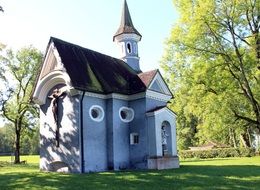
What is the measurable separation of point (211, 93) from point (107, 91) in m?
7.85

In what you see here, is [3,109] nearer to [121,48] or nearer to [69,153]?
[121,48]

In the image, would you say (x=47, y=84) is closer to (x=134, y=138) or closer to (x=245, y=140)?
(x=134, y=138)

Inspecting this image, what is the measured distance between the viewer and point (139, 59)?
31375 millimetres

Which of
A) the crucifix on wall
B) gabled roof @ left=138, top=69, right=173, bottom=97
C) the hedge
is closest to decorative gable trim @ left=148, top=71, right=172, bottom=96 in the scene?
gabled roof @ left=138, top=69, right=173, bottom=97

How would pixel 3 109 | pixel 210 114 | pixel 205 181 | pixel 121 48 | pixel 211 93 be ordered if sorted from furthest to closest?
1. pixel 3 109
2. pixel 121 48
3. pixel 210 114
4. pixel 211 93
5. pixel 205 181

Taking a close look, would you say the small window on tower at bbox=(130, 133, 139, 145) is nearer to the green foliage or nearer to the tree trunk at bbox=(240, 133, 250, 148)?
the tree trunk at bbox=(240, 133, 250, 148)

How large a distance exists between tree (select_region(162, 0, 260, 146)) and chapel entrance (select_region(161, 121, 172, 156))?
308 cm

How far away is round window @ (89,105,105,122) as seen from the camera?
2219 cm

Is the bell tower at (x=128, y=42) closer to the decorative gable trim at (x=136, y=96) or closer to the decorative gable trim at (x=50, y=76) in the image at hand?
the decorative gable trim at (x=136, y=96)

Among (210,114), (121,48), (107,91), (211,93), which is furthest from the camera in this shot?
(121,48)

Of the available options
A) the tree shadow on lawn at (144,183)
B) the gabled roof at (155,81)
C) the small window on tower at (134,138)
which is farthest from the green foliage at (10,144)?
the tree shadow on lawn at (144,183)

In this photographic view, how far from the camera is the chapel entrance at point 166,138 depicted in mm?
24511

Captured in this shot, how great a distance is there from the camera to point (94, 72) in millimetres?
23906

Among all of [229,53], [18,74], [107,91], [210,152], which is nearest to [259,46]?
[229,53]
